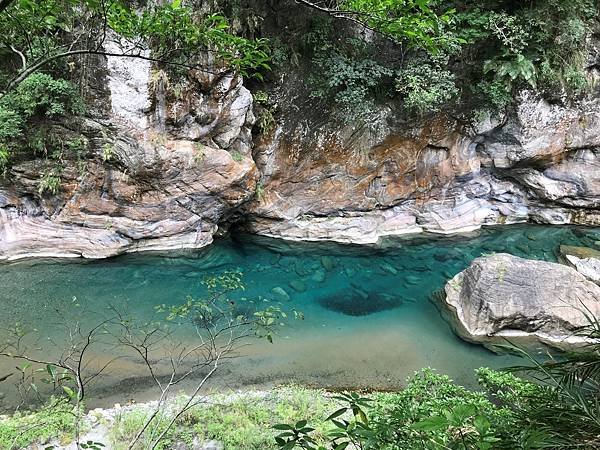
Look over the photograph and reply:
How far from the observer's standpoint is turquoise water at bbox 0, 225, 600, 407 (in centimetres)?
570

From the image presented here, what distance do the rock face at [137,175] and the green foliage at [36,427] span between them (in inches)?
196

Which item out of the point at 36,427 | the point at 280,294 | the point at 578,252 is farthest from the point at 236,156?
the point at 578,252

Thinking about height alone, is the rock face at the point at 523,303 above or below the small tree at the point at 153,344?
above

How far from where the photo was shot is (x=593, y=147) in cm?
1124

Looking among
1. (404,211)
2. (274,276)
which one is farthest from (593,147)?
(274,276)

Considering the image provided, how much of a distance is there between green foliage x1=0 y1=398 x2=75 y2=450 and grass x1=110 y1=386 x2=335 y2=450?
1.51ft

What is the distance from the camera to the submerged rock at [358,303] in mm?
7508

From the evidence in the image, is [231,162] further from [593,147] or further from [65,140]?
[593,147]

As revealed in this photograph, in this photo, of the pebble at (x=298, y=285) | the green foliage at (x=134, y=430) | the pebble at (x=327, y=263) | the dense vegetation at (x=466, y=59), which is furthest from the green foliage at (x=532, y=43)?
the green foliage at (x=134, y=430)

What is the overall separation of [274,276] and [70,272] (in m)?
4.05

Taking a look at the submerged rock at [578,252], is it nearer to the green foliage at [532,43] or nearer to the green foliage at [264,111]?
the green foliage at [532,43]

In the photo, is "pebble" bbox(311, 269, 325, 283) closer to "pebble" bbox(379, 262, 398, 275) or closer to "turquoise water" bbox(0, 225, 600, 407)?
"turquoise water" bbox(0, 225, 600, 407)

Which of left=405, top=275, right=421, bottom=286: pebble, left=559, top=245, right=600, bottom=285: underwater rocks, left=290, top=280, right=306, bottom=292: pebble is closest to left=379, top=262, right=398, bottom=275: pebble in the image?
left=405, top=275, right=421, bottom=286: pebble

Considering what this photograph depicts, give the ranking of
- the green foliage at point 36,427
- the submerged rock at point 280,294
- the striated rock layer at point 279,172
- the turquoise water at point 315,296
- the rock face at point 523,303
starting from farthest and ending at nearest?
A: the striated rock layer at point 279,172
the submerged rock at point 280,294
the rock face at point 523,303
the turquoise water at point 315,296
the green foliage at point 36,427
